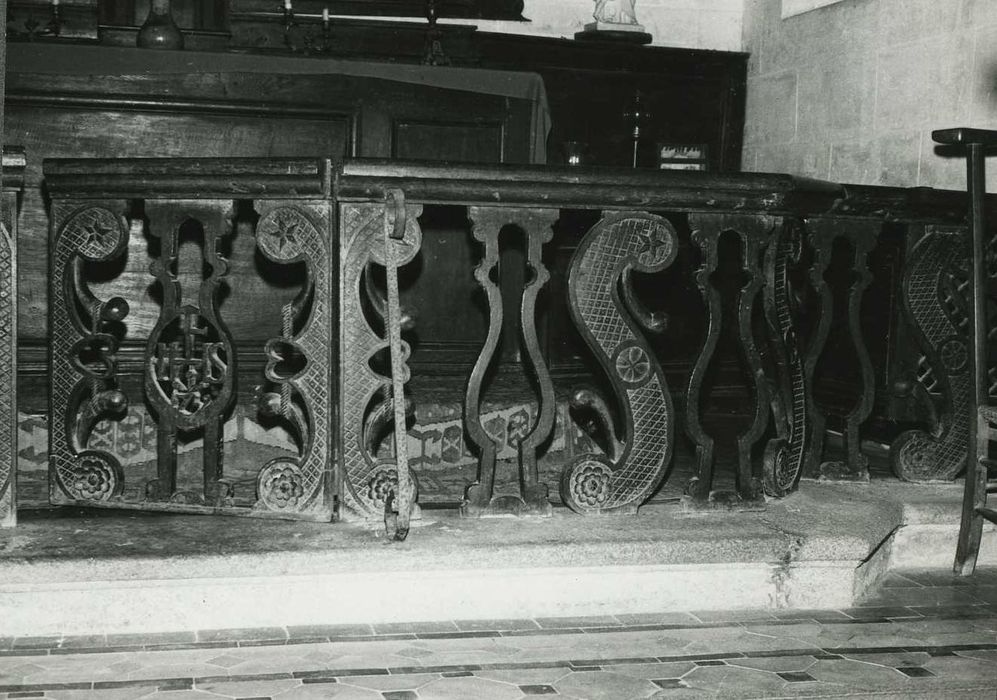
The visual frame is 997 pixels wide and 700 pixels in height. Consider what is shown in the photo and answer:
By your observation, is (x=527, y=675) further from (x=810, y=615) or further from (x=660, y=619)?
(x=810, y=615)

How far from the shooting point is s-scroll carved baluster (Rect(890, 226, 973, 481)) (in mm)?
3857

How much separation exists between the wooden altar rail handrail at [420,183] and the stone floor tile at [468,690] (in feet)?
4.06

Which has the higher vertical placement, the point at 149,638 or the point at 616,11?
the point at 616,11

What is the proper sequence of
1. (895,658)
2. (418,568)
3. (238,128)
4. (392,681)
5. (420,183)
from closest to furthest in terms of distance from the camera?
(392,681) → (895,658) → (418,568) → (420,183) → (238,128)

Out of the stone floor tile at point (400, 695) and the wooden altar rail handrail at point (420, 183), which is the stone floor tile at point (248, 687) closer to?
the stone floor tile at point (400, 695)

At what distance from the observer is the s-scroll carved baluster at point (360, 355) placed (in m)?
3.13

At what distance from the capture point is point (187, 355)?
10.6 feet

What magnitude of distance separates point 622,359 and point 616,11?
4505 millimetres

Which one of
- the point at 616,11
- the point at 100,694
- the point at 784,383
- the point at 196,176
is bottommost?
the point at 100,694

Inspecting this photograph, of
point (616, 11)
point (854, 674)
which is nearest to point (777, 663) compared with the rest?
point (854, 674)

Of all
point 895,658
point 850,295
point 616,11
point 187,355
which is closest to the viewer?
point 895,658

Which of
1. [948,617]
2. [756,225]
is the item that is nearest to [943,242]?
[756,225]

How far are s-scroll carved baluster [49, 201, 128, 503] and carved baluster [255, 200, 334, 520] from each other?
0.41 metres

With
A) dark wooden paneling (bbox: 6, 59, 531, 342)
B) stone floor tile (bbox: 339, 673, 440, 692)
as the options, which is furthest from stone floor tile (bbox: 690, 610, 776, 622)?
dark wooden paneling (bbox: 6, 59, 531, 342)
